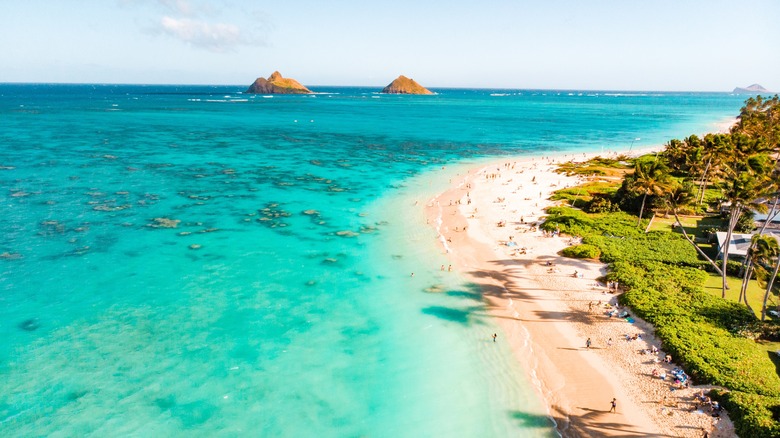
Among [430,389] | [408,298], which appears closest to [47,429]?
[430,389]

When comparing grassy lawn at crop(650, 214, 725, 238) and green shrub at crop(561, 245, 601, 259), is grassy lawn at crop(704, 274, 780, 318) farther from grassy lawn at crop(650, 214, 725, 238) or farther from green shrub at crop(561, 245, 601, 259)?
grassy lawn at crop(650, 214, 725, 238)

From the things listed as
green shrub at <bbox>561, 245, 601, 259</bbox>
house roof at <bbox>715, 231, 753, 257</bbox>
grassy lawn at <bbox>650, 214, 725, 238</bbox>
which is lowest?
green shrub at <bbox>561, 245, 601, 259</bbox>

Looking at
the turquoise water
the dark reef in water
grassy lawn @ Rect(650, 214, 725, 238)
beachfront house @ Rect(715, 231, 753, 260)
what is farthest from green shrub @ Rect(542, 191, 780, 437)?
the dark reef in water

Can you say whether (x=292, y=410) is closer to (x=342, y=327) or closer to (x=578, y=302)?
(x=342, y=327)

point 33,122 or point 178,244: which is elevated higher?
point 33,122

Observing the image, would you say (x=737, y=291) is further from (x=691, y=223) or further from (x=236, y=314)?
(x=236, y=314)

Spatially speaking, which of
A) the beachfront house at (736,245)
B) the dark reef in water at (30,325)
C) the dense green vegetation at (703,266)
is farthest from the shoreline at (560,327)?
the dark reef in water at (30,325)

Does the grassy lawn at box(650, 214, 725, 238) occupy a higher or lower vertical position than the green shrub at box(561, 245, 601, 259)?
higher

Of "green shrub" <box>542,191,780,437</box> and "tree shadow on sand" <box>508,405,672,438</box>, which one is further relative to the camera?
"green shrub" <box>542,191,780,437</box>
